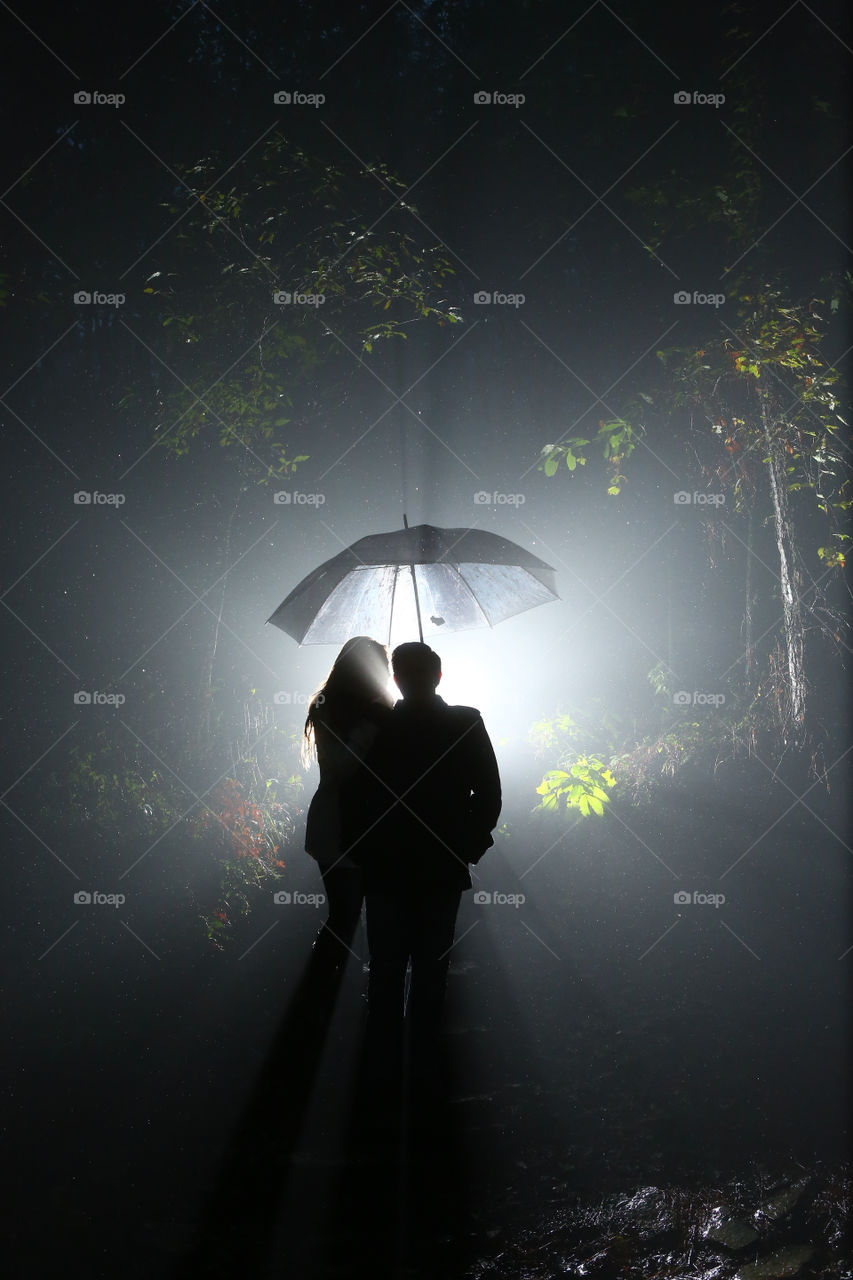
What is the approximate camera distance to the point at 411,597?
5719 millimetres

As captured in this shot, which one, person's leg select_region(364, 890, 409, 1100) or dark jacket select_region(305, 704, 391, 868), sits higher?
dark jacket select_region(305, 704, 391, 868)

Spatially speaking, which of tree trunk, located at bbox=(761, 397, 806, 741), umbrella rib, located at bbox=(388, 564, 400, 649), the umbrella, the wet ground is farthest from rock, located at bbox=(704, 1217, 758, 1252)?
tree trunk, located at bbox=(761, 397, 806, 741)

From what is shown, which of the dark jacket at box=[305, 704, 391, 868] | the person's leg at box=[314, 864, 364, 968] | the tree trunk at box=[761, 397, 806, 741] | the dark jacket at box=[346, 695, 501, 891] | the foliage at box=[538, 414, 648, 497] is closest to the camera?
the dark jacket at box=[346, 695, 501, 891]

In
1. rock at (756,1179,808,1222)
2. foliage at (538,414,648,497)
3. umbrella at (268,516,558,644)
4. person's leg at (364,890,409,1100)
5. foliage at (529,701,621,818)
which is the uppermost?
foliage at (538,414,648,497)

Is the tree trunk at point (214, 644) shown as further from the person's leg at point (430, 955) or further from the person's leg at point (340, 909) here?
the person's leg at point (430, 955)

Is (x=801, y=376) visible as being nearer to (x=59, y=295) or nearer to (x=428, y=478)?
(x=428, y=478)

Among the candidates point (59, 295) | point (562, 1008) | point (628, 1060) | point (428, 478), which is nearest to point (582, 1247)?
point (628, 1060)

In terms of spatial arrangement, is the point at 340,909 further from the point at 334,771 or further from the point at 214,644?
the point at 214,644

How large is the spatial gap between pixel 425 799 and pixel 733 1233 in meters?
1.85

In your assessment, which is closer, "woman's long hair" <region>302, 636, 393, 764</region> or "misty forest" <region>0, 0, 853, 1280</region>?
"woman's long hair" <region>302, 636, 393, 764</region>

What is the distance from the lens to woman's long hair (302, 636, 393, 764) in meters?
4.10

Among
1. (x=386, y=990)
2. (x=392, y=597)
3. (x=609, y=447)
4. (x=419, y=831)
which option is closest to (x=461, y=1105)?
(x=386, y=990)

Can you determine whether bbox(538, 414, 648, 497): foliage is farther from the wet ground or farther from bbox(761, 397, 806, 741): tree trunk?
the wet ground

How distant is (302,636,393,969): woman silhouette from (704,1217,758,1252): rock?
2.03 meters
